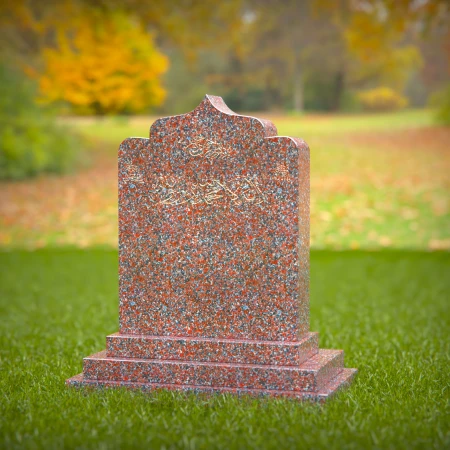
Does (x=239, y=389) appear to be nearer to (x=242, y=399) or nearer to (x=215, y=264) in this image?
(x=242, y=399)

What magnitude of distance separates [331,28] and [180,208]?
16.6m

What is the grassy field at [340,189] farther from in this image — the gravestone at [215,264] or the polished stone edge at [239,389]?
the gravestone at [215,264]

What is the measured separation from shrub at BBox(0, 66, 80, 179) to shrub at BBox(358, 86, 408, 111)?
8.15 m

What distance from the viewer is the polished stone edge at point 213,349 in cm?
515

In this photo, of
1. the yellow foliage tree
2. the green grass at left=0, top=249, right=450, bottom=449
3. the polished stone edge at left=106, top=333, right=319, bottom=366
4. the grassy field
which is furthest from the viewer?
the yellow foliage tree

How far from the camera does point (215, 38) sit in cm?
2130

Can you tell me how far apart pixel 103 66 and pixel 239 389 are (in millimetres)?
15974

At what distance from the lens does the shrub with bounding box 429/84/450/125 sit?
21766mm

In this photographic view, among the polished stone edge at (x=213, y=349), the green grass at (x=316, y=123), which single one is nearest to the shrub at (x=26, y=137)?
the green grass at (x=316, y=123)

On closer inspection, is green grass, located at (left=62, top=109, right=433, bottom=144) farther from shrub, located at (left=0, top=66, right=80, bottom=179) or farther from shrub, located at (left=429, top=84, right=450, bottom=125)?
shrub, located at (left=0, top=66, right=80, bottom=179)

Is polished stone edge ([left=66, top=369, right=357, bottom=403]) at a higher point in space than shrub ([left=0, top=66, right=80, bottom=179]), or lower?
lower

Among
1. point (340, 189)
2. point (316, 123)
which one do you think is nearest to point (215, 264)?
point (340, 189)

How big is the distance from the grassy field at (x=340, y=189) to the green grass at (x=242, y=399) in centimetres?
492

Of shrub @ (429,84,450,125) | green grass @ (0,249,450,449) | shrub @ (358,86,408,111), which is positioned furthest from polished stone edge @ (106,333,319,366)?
shrub @ (429,84,450,125)
